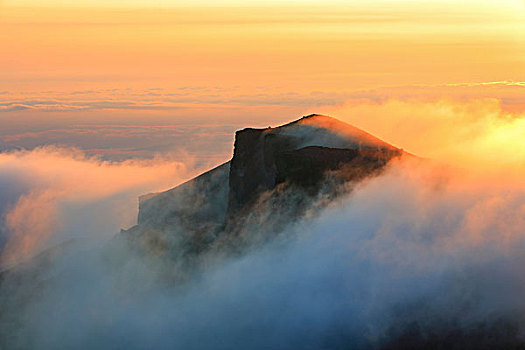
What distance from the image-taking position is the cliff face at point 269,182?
86125 millimetres

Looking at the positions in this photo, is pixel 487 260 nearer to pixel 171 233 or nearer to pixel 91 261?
pixel 171 233

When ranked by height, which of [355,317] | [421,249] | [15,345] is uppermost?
[421,249]

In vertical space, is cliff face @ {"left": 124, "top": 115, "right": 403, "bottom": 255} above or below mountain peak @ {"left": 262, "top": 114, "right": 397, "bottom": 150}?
below

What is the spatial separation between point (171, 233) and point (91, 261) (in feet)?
52.5

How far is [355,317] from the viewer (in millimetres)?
79188

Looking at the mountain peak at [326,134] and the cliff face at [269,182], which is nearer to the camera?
the cliff face at [269,182]

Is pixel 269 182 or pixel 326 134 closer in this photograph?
pixel 269 182

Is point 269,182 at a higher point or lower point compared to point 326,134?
lower

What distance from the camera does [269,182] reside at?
90.3m

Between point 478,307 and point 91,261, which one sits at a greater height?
point 478,307

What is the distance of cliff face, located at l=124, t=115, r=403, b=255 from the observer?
3391 inches

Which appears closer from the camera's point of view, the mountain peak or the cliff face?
the cliff face

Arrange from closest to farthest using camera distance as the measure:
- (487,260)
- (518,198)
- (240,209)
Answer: (487,260), (518,198), (240,209)

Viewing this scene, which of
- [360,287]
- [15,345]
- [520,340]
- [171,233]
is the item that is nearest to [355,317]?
[360,287]
